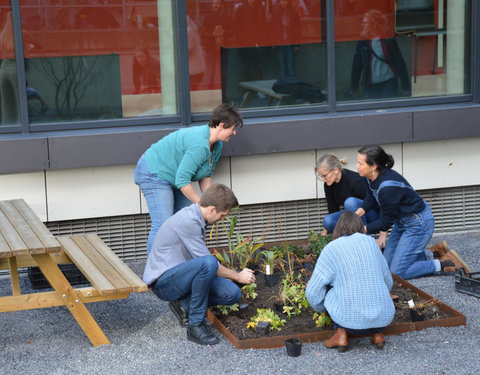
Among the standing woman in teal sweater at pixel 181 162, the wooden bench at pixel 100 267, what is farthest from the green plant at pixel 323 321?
the standing woman in teal sweater at pixel 181 162

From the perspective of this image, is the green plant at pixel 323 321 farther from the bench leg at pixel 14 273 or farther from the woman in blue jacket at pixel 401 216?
the bench leg at pixel 14 273

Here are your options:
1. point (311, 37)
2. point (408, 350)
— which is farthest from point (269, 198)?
point (408, 350)

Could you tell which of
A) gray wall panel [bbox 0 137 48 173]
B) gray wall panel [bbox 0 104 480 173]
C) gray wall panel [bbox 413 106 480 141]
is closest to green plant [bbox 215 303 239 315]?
gray wall panel [bbox 0 104 480 173]

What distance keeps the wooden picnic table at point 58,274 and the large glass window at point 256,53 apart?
99.1 inches

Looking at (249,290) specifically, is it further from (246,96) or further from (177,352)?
(246,96)

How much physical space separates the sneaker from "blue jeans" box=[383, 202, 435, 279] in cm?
13

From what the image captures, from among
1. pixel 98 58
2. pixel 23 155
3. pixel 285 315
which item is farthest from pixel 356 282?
pixel 98 58

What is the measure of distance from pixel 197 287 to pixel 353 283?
1.08 m

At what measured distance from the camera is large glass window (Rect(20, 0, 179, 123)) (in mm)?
7332

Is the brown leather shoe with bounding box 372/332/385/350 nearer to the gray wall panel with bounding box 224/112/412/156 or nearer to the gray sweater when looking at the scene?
the gray sweater

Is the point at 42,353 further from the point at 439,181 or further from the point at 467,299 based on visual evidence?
the point at 439,181

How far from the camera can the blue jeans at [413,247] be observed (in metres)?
6.91

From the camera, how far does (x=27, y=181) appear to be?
7176 millimetres

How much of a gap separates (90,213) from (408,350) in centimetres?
336
